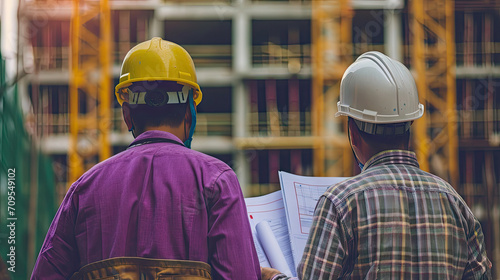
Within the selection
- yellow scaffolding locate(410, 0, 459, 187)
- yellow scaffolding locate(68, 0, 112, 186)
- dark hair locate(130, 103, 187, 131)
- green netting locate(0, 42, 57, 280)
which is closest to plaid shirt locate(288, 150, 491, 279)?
dark hair locate(130, 103, 187, 131)

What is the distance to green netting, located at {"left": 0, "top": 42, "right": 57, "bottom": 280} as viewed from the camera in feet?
28.1

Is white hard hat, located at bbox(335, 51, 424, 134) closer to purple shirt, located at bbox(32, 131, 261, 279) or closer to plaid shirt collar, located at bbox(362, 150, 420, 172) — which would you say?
plaid shirt collar, located at bbox(362, 150, 420, 172)

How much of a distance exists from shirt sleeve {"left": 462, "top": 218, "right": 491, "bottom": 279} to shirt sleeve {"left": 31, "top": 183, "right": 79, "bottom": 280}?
1.05 m

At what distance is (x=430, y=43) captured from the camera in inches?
810

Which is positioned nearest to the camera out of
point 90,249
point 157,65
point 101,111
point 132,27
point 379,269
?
point 379,269

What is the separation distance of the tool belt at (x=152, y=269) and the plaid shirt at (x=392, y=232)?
267 mm

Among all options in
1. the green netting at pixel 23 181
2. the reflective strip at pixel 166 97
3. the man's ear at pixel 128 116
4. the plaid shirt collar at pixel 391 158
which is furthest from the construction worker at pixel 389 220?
the green netting at pixel 23 181

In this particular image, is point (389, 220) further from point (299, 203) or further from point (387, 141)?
point (299, 203)

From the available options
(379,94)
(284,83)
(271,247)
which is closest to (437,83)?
(284,83)

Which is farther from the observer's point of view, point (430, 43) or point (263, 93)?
point (430, 43)

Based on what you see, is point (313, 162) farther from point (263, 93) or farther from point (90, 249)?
point (90, 249)

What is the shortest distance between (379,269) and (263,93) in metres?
17.3

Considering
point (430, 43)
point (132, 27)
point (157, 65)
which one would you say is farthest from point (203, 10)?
point (157, 65)

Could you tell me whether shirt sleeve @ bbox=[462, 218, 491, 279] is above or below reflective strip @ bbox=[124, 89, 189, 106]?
below
